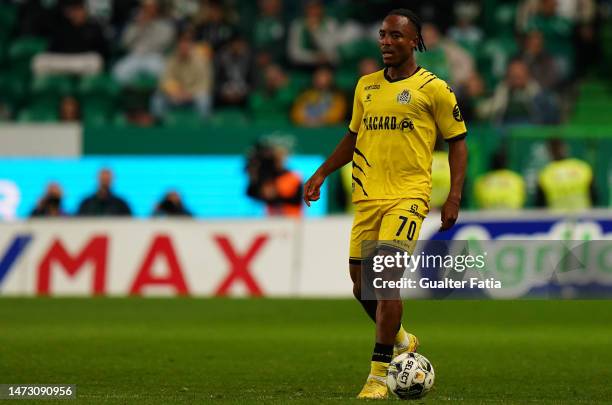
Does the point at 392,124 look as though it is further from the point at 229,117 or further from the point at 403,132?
the point at 229,117

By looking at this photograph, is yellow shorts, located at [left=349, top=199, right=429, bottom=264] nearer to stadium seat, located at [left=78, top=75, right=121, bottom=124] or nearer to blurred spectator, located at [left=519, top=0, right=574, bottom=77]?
stadium seat, located at [left=78, top=75, right=121, bottom=124]

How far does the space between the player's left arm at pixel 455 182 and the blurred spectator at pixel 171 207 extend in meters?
12.2

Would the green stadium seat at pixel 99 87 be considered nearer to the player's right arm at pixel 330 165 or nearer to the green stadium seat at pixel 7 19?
the green stadium seat at pixel 7 19

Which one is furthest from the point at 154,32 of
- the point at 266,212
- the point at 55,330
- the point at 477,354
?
the point at 477,354

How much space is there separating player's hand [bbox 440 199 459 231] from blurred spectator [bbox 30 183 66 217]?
13.2 m

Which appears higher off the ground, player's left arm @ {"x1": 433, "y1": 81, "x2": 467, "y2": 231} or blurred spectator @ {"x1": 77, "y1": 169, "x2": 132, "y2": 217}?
player's left arm @ {"x1": 433, "y1": 81, "x2": 467, "y2": 231}

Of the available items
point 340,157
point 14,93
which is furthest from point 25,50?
point 340,157

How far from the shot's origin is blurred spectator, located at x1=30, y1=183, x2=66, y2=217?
66.5 feet

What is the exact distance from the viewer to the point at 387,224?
26.2ft

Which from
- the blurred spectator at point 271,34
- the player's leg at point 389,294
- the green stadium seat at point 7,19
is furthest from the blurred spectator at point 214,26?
the player's leg at point 389,294

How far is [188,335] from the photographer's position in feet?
43.0

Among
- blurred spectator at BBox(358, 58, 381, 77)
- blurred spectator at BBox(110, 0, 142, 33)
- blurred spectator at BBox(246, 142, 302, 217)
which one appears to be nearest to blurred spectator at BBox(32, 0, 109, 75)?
blurred spectator at BBox(110, 0, 142, 33)

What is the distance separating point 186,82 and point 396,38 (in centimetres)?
1408

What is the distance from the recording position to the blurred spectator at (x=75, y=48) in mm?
22812
